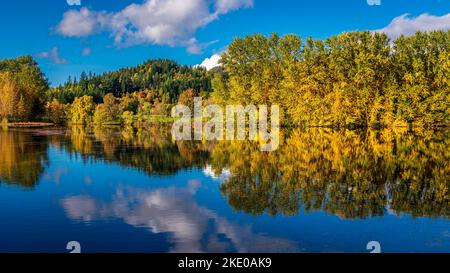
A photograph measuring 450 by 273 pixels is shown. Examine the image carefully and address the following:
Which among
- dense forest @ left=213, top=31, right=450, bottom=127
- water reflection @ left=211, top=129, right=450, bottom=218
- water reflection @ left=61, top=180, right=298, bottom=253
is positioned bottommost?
water reflection @ left=61, top=180, right=298, bottom=253

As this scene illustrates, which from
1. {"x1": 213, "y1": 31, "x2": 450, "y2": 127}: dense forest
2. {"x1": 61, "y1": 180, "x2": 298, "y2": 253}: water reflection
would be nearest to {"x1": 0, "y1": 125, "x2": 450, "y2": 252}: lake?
{"x1": 61, "y1": 180, "x2": 298, "y2": 253}: water reflection

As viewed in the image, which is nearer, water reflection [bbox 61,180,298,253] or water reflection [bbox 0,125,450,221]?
water reflection [bbox 61,180,298,253]

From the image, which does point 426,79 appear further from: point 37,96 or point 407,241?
point 37,96

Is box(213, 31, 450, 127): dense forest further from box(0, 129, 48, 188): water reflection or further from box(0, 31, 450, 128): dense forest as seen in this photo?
box(0, 129, 48, 188): water reflection

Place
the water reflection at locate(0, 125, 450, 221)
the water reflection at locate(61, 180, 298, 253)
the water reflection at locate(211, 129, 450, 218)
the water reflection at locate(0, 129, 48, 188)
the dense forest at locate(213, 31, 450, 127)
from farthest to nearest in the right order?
the dense forest at locate(213, 31, 450, 127), the water reflection at locate(0, 129, 48, 188), the water reflection at locate(0, 125, 450, 221), the water reflection at locate(211, 129, 450, 218), the water reflection at locate(61, 180, 298, 253)

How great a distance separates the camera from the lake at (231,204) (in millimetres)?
10664

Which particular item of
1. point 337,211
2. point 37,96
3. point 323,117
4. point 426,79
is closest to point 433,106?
point 426,79

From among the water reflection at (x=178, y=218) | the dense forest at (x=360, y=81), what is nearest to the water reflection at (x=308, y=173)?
the water reflection at (x=178, y=218)

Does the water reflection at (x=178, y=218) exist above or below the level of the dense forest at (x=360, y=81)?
below

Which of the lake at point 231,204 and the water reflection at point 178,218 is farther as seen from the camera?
the lake at point 231,204

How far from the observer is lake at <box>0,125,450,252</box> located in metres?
10.7

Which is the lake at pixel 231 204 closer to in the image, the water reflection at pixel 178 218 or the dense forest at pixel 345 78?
the water reflection at pixel 178 218

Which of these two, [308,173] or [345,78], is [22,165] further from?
[345,78]
